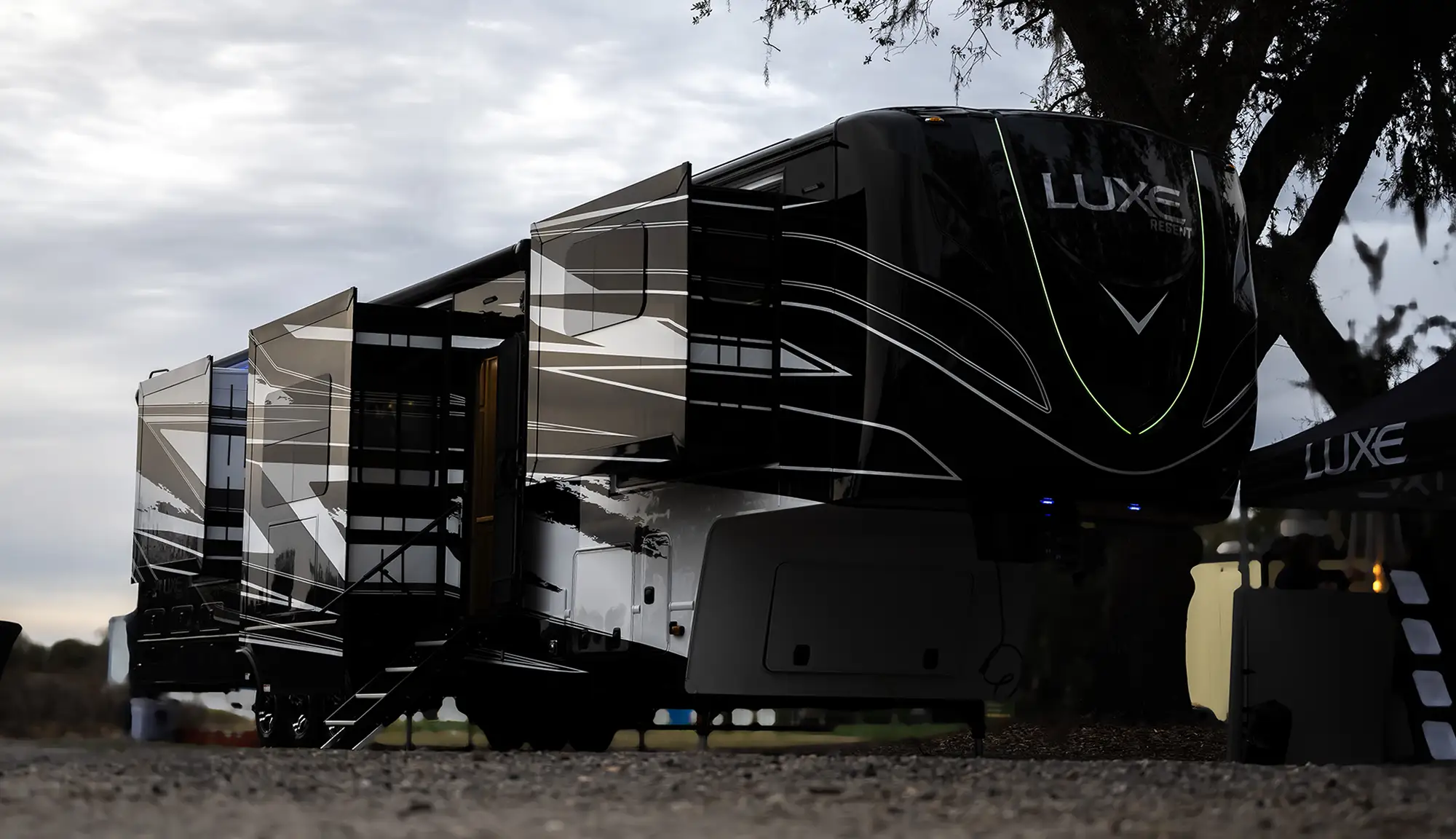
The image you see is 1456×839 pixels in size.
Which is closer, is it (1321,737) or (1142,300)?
(1142,300)

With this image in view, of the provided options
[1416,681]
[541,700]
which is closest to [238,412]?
[541,700]

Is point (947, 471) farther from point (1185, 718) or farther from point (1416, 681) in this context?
point (1185, 718)

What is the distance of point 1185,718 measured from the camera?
14680 mm

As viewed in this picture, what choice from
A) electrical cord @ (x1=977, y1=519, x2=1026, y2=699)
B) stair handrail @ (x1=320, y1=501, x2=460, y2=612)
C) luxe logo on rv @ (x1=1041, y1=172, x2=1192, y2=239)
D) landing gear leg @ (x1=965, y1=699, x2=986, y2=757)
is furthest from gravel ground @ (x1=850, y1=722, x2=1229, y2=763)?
luxe logo on rv @ (x1=1041, y1=172, x2=1192, y2=239)

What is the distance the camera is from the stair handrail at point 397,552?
37.5ft

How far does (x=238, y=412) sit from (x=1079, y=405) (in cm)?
891

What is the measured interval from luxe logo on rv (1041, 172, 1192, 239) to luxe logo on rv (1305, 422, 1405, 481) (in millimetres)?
1356

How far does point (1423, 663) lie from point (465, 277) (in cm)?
671

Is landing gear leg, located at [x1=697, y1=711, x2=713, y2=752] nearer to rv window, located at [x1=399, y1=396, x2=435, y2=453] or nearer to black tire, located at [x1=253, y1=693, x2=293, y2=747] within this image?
rv window, located at [x1=399, y1=396, x2=435, y2=453]

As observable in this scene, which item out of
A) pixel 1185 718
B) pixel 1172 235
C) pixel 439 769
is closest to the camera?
pixel 439 769

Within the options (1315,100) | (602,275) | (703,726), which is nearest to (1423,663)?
(703,726)

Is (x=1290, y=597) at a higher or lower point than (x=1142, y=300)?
lower

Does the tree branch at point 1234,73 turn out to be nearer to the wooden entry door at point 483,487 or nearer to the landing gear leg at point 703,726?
the wooden entry door at point 483,487

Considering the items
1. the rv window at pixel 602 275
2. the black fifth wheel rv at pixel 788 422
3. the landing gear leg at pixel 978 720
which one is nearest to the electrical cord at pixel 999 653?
the black fifth wheel rv at pixel 788 422
